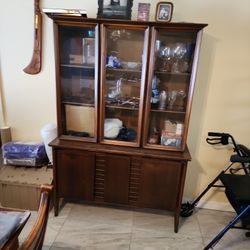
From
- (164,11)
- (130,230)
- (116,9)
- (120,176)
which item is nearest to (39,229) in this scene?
(120,176)

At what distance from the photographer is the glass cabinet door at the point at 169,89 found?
6.19 ft

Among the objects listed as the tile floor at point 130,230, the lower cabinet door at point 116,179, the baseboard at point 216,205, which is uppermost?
the lower cabinet door at point 116,179

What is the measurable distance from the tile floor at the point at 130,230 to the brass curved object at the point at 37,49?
148 cm

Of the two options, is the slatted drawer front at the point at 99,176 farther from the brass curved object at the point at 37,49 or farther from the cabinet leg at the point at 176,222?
the brass curved object at the point at 37,49

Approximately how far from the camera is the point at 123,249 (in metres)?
1.89

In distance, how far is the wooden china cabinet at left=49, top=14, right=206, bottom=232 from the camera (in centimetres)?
192

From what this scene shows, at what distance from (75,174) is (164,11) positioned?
1.68 m

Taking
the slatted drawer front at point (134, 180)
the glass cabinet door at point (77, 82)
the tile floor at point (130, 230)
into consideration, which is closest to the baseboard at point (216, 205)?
the tile floor at point (130, 230)

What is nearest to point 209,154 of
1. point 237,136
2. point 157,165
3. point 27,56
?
point 237,136

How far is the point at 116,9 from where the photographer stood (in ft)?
6.16

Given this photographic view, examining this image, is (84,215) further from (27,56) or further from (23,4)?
(23,4)

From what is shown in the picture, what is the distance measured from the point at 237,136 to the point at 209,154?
33 cm

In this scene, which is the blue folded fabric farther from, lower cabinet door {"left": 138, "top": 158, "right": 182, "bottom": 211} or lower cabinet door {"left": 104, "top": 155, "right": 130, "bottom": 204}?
lower cabinet door {"left": 138, "top": 158, "right": 182, "bottom": 211}

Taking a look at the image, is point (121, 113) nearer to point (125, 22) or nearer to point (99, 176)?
point (99, 176)
